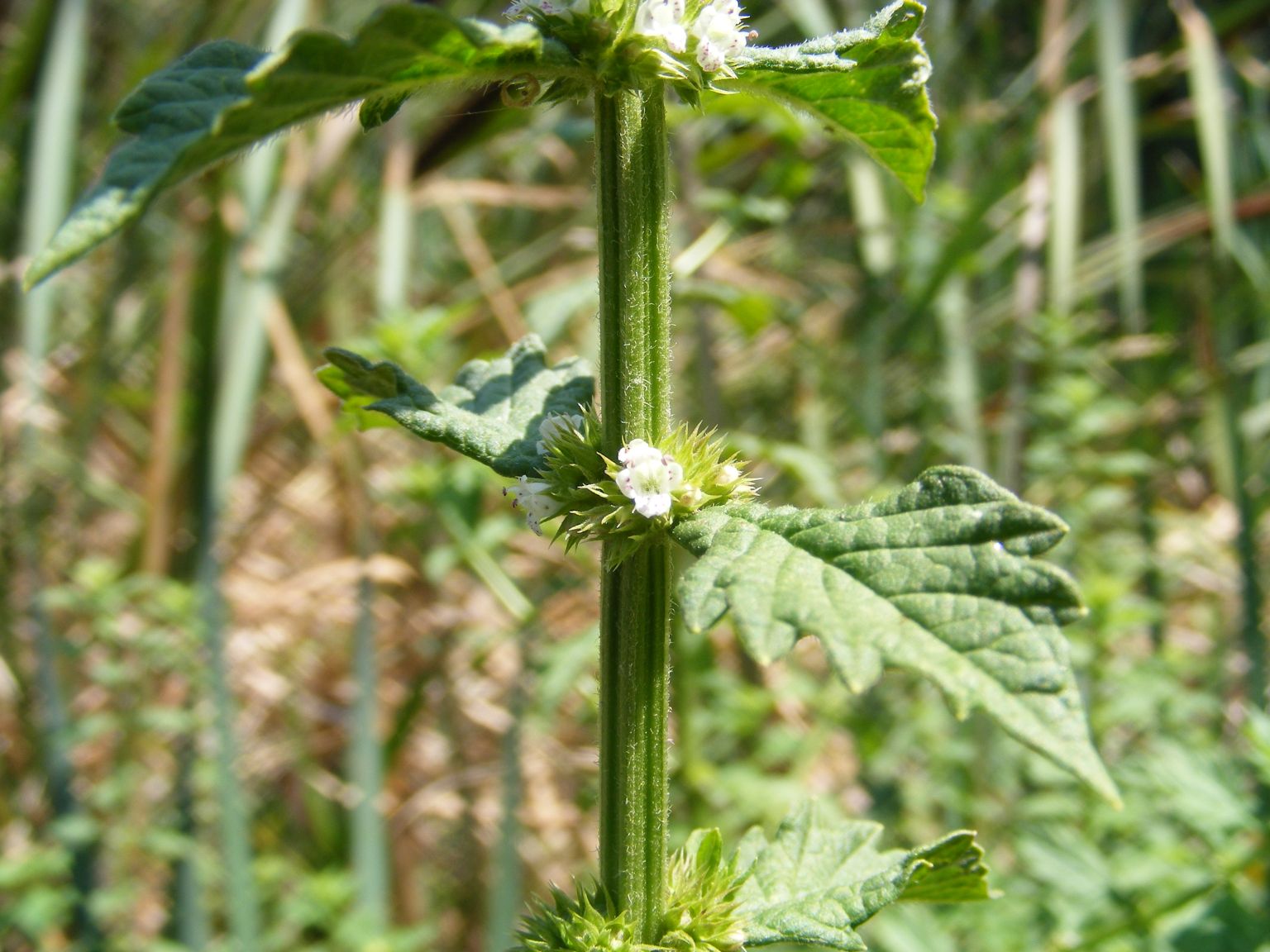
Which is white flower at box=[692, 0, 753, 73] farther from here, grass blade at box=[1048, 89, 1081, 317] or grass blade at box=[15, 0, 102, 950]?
grass blade at box=[1048, 89, 1081, 317]

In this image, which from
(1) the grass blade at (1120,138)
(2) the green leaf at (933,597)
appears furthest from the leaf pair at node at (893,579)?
(1) the grass blade at (1120,138)

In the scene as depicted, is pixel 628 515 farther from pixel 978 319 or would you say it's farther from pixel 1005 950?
pixel 978 319

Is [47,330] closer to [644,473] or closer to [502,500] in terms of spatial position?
[502,500]

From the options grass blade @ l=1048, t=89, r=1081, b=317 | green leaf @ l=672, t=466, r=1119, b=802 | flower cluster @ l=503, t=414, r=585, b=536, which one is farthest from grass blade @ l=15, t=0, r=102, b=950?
grass blade @ l=1048, t=89, r=1081, b=317

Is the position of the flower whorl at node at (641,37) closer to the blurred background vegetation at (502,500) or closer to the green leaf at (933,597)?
the green leaf at (933,597)

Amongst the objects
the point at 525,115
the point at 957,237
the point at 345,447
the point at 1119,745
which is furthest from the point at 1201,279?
the point at 345,447

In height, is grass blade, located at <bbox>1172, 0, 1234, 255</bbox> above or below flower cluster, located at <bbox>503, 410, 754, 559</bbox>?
above
